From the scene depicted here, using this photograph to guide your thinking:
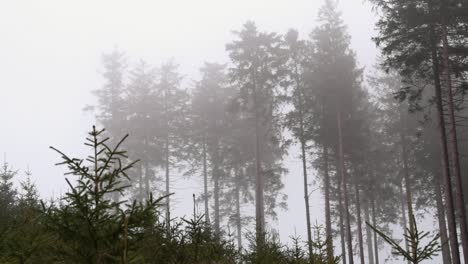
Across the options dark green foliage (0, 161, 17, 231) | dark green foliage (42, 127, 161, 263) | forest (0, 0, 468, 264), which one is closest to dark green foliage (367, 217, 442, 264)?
dark green foliage (42, 127, 161, 263)

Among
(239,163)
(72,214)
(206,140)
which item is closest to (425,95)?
(239,163)

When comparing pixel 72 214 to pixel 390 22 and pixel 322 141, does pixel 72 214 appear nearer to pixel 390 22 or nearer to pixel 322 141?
pixel 390 22

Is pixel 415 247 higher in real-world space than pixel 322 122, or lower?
lower

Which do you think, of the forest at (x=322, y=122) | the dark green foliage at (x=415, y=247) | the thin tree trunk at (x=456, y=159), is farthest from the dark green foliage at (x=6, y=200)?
the thin tree trunk at (x=456, y=159)

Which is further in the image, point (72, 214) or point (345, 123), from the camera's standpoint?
point (345, 123)

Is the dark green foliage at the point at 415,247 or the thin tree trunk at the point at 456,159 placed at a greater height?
the thin tree trunk at the point at 456,159

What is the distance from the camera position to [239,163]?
30875 millimetres

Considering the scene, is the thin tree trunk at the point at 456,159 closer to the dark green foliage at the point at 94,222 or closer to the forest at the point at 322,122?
the forest at the point at 322,122

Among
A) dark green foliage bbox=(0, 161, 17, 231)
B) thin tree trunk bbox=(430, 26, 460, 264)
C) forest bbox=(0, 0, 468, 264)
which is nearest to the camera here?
dark green foliage bbox=(0, 161, 17, 231)

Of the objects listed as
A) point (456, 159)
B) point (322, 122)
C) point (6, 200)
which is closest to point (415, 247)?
point (456, 159)

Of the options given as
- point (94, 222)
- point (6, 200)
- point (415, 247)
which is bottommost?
point (415, 247)

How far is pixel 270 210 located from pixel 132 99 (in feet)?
52.9

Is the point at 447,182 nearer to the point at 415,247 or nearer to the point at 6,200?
the point at 415,247

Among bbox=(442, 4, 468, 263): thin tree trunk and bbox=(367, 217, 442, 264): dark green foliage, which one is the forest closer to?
bbox=(442, 4, 468, 263): thin tree trunk
